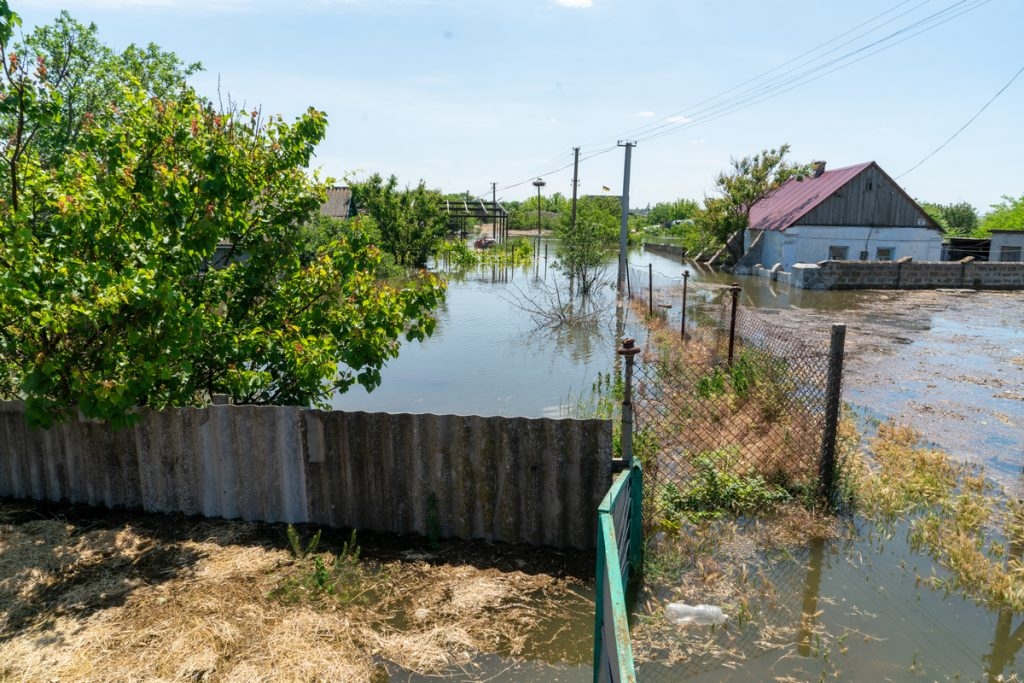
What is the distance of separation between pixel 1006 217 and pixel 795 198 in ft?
95.2

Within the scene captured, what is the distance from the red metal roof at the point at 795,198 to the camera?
33312 millimetres

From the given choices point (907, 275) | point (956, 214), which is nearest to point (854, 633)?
point (907, 275)

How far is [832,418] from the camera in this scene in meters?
5.80

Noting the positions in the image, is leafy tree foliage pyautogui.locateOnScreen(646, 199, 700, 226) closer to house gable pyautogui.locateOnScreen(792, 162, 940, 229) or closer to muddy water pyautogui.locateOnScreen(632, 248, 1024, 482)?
house gable pyautogui.locateOnScreen(792, 162, 940, 229)

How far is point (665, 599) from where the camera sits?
4676mm

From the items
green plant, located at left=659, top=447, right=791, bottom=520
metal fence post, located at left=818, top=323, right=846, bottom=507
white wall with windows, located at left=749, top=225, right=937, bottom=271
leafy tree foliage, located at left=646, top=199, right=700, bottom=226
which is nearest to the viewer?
metal fence post, located at left=818, top=323, right=846, bottom=507

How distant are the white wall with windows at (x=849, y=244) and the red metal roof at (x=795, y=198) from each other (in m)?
0.89

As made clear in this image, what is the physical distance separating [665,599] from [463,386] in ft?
23.4

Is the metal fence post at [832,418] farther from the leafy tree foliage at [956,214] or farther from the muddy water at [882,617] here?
the leafy tree foliage at [956,214]

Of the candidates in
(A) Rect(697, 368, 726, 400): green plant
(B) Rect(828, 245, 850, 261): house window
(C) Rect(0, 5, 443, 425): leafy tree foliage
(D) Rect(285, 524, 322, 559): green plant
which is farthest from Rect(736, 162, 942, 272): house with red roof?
(D) Rect(285, 524, 322, 559): green plant

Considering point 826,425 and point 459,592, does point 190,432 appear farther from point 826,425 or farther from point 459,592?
point 826,425

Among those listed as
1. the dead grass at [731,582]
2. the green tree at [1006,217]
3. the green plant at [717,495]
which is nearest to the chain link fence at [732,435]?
A: the green plant at [717,495]

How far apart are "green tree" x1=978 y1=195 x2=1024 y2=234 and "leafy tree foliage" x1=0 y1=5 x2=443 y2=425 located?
49.1m

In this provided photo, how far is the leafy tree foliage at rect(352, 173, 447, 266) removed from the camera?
3403 centimetres
